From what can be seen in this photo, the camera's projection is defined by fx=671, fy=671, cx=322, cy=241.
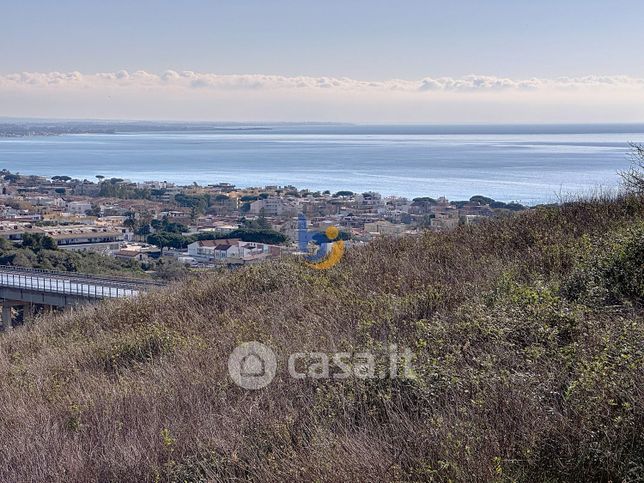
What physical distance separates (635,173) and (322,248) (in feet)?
13.7

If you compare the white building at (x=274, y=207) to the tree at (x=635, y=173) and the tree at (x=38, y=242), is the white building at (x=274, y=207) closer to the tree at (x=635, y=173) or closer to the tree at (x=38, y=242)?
the tree at (x=38, y=242)

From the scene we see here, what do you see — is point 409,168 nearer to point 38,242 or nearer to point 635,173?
point 38,242

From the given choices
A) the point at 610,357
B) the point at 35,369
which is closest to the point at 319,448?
the point at 610,357

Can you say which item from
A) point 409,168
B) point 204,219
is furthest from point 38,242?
point 409,168

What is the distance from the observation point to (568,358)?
3656mm

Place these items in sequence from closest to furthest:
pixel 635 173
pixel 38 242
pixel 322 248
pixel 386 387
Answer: pixel 386 387 < pixel 635 173 < pixel 322 248 < pixel 38 242

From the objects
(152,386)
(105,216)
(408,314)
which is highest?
(408,314)

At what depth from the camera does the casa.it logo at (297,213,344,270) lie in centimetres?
876

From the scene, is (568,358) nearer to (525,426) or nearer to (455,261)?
(525,426)

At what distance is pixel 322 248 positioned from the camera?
955 centimetres

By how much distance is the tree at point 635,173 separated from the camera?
316 inches

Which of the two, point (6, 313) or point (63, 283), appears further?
point (6, 313)

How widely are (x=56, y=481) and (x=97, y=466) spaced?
22 cm

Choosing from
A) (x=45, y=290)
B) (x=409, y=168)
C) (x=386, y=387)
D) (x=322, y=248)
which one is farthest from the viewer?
(x=409, y=168)
